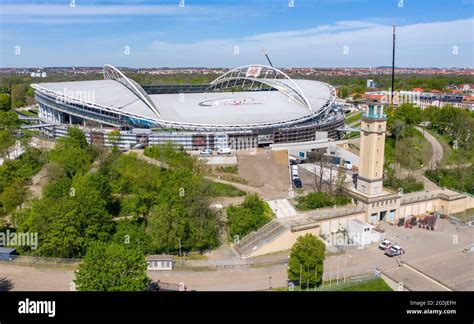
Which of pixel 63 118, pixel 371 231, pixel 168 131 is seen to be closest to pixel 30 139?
pixel 63 118

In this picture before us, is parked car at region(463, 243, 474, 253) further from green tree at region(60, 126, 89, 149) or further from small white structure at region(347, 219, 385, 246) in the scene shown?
green tree at region(60, 126, 89, 149)

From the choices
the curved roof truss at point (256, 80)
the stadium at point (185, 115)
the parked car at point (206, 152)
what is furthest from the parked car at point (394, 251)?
the curved roof truss at point (256, 80)

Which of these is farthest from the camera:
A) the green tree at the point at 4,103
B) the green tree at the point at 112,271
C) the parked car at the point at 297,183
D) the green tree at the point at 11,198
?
the green tree at the point at 4,103

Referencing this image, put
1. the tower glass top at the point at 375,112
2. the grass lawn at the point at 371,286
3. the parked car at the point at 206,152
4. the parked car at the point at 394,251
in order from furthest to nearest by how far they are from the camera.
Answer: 1. the parked car at the point at 206,152
2. the tower glass top at the point at 375,112
3. the parked car at the point at 394,251
4. the grass lawn at the point at 371,286

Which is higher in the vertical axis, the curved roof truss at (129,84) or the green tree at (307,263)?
the curved roof truss at (129,84)

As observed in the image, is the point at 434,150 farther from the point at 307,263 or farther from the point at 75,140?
the point at 75,140

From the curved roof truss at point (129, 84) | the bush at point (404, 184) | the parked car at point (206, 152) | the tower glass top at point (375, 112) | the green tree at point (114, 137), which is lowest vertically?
the bush at point (404, 184)

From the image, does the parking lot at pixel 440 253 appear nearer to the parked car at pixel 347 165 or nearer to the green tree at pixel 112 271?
the parked car at pixel 347 165
